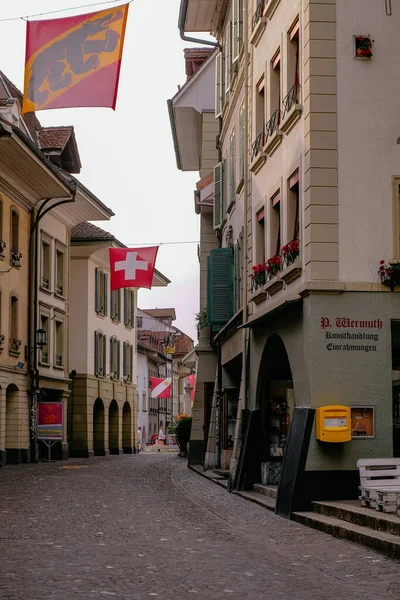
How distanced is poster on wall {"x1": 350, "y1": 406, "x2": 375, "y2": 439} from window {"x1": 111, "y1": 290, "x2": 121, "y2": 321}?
1736 inches

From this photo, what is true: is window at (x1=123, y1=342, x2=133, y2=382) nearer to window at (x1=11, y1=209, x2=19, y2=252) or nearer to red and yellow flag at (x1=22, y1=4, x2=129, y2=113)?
window at (x1=11, y1=209, x2=19, y2=252)

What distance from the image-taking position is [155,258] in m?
33.8

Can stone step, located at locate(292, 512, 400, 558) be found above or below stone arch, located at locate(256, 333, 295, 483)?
below

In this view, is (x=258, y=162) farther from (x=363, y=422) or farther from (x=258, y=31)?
(x=363, y=422)

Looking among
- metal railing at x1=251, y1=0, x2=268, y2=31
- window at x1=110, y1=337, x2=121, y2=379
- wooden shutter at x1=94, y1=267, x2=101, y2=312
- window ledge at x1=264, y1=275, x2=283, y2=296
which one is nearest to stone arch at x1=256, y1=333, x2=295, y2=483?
window ledge at x1=264, y1=275, x2=283, y2=296

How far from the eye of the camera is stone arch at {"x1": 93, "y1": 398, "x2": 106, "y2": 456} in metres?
56.7

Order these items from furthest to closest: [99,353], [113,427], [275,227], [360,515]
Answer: [113,427] < [99,353] < [275,227] < [360,515]

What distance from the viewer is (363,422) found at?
1599 cm

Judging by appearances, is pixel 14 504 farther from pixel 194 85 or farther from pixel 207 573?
pixel 194 85

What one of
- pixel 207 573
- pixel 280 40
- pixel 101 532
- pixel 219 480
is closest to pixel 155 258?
pixel 219 480

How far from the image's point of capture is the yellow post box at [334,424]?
619 inches

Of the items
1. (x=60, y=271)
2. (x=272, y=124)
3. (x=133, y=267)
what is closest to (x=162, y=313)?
(x=60, y=271)

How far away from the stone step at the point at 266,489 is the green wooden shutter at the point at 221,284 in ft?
25.5

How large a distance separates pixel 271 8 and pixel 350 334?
23.1 feet
